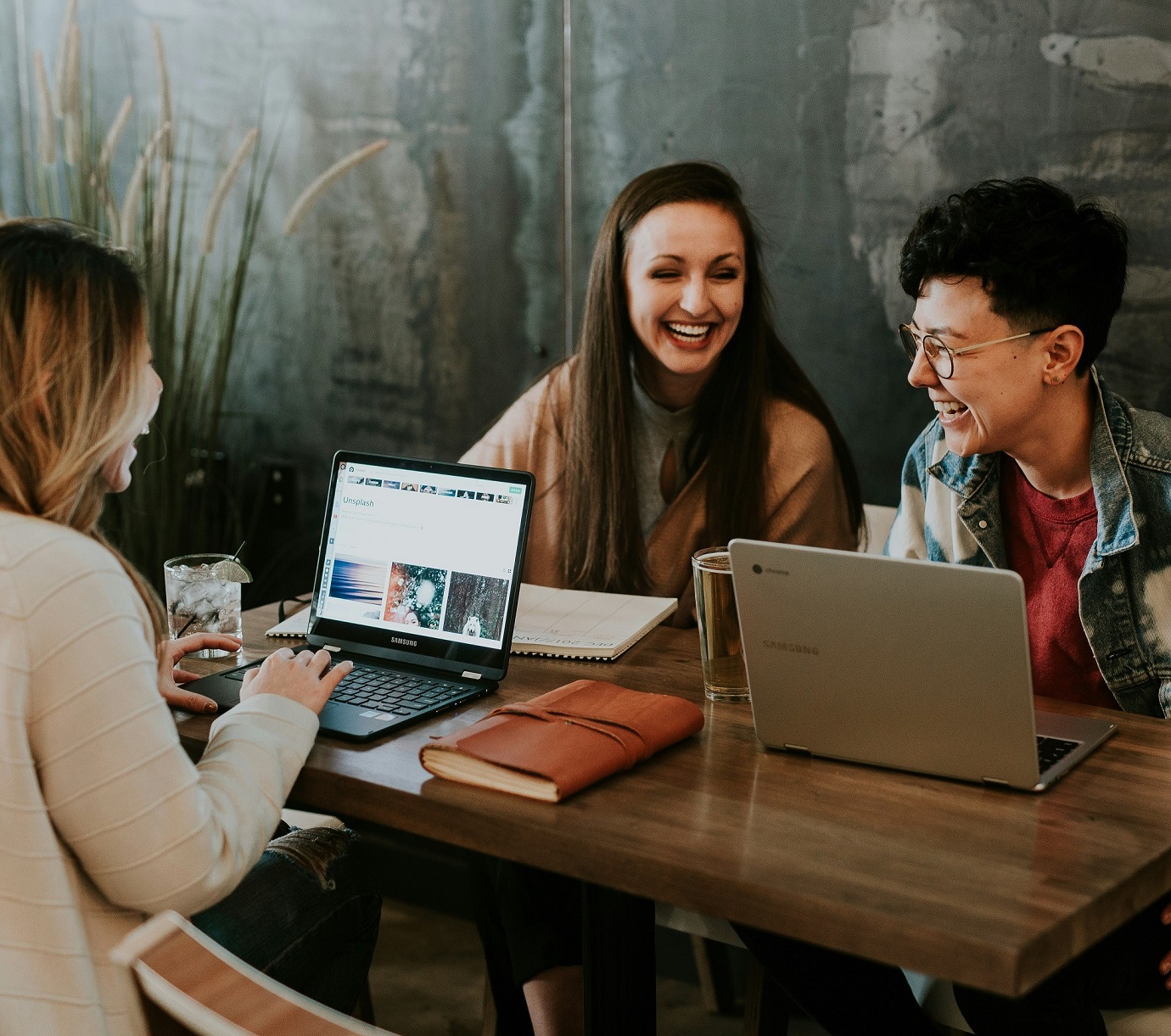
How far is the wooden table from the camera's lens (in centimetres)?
103

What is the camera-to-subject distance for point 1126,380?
91.9 inches

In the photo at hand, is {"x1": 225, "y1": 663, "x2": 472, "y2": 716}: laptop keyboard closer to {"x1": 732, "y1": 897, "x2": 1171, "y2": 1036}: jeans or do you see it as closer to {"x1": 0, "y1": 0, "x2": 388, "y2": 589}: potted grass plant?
{"x1": 732, "y1": 897, "x2": 1171, "y2": 1036}: jeans

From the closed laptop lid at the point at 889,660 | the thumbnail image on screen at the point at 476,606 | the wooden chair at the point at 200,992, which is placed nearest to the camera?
the wooden chair at the point at 200,992

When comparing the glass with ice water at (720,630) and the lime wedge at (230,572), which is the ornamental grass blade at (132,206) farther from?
the glass with ice water at (720,630)

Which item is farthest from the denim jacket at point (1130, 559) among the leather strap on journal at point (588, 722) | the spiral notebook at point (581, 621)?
the leather strap on journal at point (588, 722)

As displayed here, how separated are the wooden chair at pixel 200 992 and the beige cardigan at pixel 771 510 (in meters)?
1.27

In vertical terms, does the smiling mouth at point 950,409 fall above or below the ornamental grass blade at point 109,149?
below

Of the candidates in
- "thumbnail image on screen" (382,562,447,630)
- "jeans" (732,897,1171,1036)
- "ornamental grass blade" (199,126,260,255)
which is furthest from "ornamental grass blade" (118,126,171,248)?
"jeans" (732,897,1171,1036)

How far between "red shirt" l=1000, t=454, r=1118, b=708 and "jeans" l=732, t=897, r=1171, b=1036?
0.40 metres

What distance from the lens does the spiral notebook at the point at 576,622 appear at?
1.76 m

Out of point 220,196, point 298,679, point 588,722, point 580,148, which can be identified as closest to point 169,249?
point 220,196

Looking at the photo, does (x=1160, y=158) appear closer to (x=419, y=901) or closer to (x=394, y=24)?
(x=394, y=24)

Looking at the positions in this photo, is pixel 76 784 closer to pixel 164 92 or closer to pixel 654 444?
pixel 654 444

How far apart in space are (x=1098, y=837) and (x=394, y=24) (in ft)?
8.06
